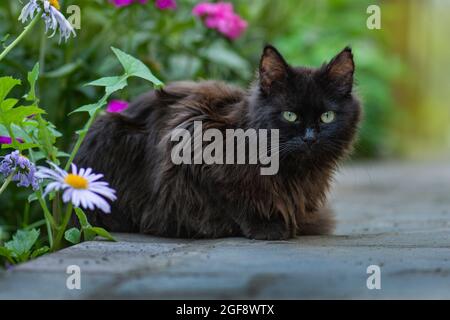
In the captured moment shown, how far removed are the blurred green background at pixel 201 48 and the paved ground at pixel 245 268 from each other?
973 mm

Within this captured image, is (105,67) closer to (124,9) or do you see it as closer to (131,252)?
(124,9)

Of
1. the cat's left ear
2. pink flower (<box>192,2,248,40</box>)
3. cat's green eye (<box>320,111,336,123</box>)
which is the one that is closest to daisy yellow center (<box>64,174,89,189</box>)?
cat's green eye (<box>320,111,336,123</box>)

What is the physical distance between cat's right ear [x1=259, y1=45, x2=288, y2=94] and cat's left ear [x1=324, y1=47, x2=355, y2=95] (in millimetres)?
189

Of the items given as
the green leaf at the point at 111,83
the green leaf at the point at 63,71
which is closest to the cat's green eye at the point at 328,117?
the green leaf at the point at 111,83

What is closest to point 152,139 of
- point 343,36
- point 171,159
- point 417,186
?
point 171,159

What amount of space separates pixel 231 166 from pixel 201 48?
2.08m

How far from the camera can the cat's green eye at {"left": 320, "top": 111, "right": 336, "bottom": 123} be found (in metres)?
3.00

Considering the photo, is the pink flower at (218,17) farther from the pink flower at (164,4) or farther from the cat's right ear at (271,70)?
the cat's right ear at (271,70)

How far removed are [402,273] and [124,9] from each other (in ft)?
8.43

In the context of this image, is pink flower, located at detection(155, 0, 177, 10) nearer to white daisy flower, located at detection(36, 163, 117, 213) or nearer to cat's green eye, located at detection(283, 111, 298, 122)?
cat's green eye, located at detection(283, 111, 298, 122)

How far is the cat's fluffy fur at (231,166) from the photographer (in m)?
3.01

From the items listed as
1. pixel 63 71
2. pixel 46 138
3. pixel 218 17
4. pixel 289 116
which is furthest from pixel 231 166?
pixel 218 17

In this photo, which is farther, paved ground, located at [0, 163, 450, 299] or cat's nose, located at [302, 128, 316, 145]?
cat's nose, located at [302, 128, 316, 145]

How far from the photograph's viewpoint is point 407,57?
502 inches
